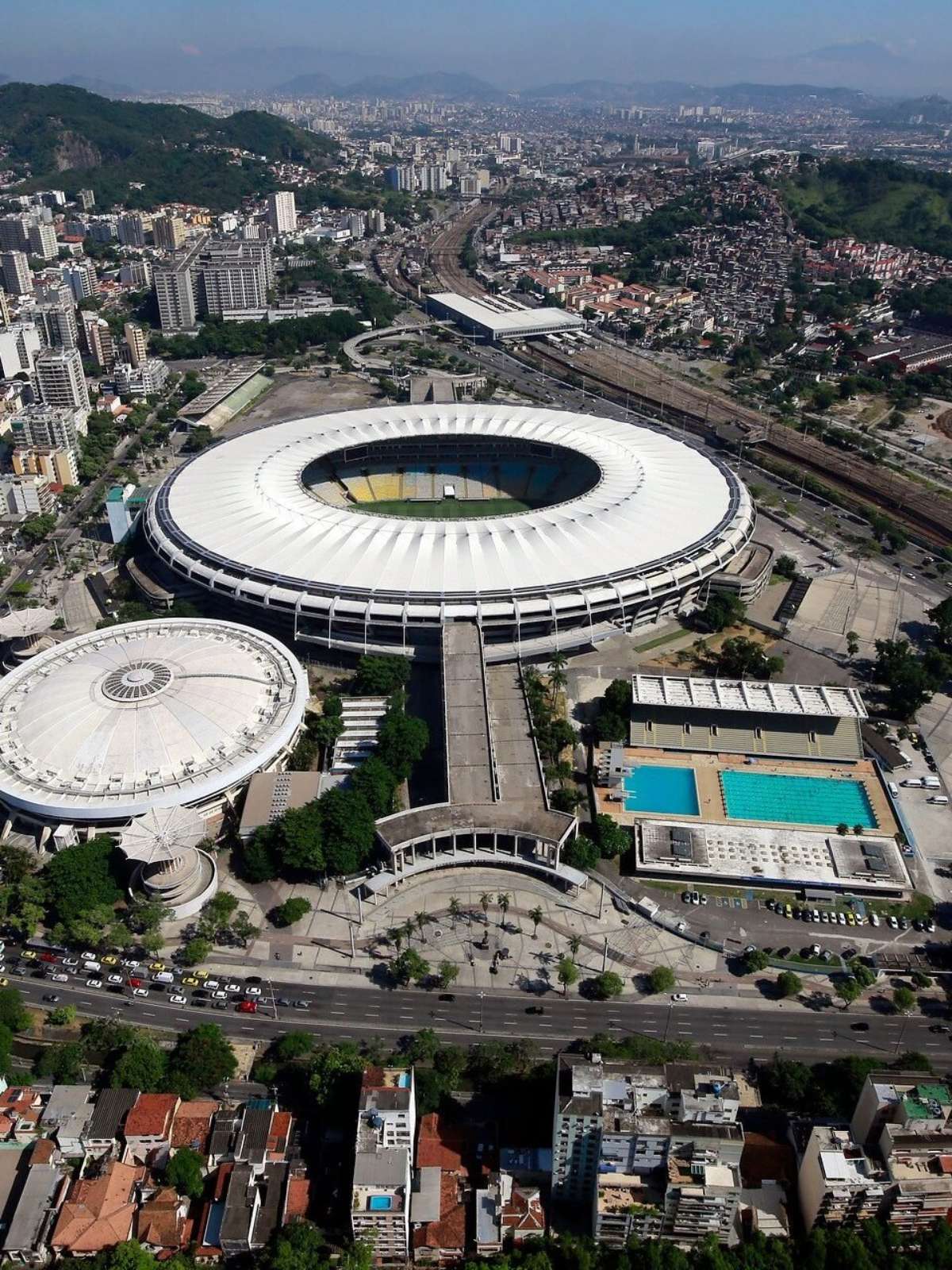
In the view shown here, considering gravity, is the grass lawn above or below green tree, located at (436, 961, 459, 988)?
above

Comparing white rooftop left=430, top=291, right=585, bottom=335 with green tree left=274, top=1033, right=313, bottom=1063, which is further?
white rooftop left=430, top=291, right=585, bottom=335

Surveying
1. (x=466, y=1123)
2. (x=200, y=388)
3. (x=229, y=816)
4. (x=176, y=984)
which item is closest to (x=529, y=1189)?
(x=466, y=1123)

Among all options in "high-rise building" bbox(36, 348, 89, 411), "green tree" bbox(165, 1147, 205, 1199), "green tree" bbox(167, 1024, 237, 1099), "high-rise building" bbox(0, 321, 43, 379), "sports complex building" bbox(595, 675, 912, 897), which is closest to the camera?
"green tree" bbox(165, 1147, 205, 1199)

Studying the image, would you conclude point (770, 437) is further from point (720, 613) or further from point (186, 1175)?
point (186, 1175)

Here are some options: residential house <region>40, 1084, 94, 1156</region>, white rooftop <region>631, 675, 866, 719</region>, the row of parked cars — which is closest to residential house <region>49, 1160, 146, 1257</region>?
residential house <region>40, 1084, 94, 1156</region>

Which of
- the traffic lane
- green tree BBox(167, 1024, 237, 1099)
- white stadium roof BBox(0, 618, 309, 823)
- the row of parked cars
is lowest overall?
the row of parked cars

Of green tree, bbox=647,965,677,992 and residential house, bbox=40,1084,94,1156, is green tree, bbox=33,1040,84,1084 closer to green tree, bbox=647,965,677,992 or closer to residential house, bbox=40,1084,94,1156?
residential house, bbox=40,1084,94,1156

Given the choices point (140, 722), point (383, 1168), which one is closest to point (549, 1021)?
point (383, 1168)
